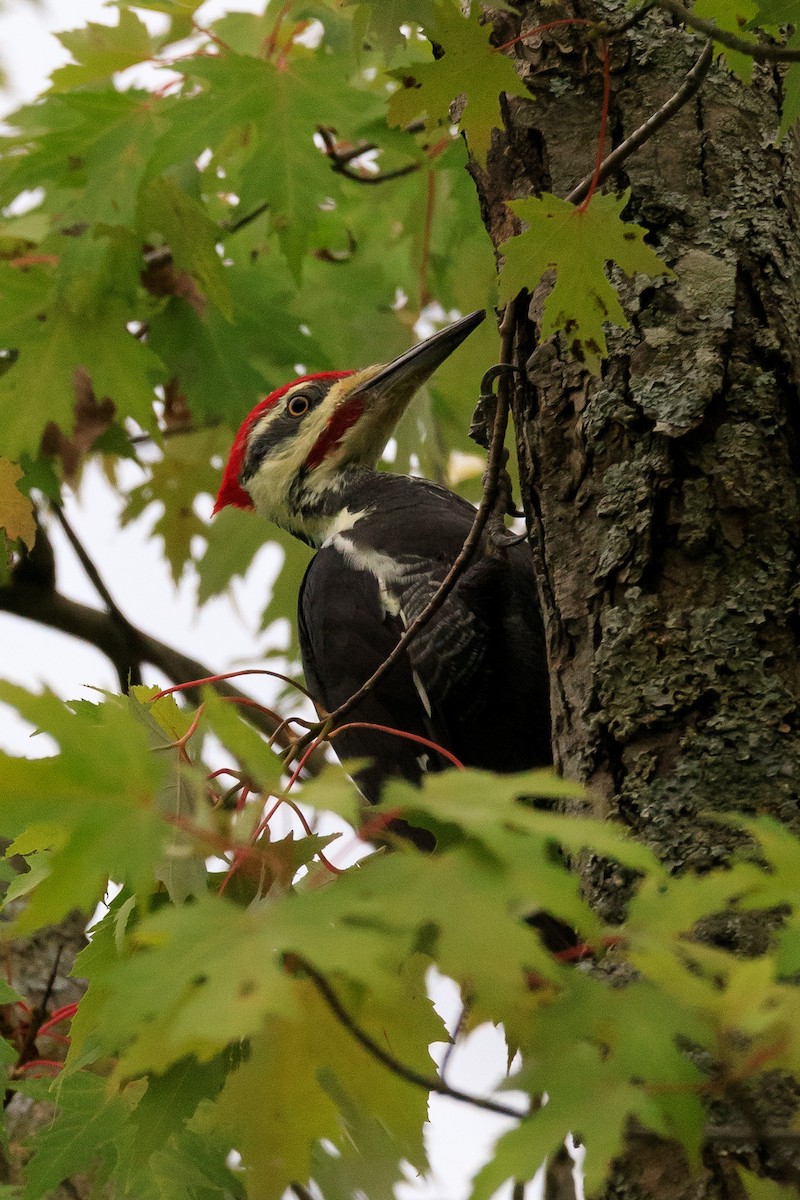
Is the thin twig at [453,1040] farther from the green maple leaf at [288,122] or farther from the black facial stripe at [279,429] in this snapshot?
the black facial stripe at [279,429]

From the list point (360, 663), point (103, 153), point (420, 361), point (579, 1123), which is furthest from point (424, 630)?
point (579, 1123)

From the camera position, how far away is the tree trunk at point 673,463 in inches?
70.6

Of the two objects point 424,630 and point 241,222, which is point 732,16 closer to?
point 424,630

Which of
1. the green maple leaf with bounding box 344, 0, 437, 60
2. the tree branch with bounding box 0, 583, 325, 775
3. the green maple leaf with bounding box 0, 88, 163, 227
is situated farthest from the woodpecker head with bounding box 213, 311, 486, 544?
the green maple leaf with bounding box 344, 0, 437, 60

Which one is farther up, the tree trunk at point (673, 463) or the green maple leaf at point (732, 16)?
the green maple leaf at point (732, 16)

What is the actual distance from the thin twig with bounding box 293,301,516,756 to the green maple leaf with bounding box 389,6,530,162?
0.28 m

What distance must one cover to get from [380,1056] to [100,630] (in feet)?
9.39

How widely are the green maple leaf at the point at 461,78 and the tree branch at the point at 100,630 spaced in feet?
7.33

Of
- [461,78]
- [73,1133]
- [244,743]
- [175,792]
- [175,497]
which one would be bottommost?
[73,1133]

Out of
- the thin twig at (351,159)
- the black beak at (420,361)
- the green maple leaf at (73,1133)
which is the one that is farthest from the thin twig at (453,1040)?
the thin twig at (351,159)

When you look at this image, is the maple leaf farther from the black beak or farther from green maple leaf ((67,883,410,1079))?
green maple leaf ((67,883,410,1079))

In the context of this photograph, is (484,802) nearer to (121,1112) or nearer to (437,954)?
(437,954)

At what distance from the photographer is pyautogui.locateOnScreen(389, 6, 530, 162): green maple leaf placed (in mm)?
1831

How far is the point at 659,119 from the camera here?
1736 millimetres
